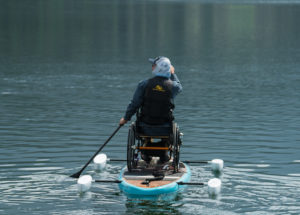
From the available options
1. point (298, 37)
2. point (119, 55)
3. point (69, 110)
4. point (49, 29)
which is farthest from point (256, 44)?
point (69, 110)

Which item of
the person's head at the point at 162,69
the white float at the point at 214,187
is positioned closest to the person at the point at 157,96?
the person's head at the point at 162,69

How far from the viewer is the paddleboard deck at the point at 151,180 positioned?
1247 cm

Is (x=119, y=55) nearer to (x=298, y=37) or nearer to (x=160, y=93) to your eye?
(x=298, y=37)

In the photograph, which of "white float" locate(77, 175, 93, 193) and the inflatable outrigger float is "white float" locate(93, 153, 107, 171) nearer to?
the inflatable outrigger float

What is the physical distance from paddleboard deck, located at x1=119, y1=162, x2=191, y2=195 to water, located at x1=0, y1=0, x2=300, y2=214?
209mm

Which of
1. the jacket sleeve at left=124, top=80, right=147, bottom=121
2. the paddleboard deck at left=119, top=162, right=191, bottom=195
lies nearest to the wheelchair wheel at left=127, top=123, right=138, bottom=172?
the paddleboard deck at left=119, top=162, right=191, bottom=195

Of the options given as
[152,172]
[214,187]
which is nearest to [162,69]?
[152,172]

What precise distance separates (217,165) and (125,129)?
595cm

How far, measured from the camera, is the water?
41.2ft

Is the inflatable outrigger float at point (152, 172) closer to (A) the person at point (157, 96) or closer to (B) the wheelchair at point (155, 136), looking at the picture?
(B) the wheelchair at point (155, 136)

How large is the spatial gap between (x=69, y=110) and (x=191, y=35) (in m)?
41.9

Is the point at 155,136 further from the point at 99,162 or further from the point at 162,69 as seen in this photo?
the point at 99,162

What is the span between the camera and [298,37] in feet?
203

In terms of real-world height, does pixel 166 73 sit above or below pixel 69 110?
above
